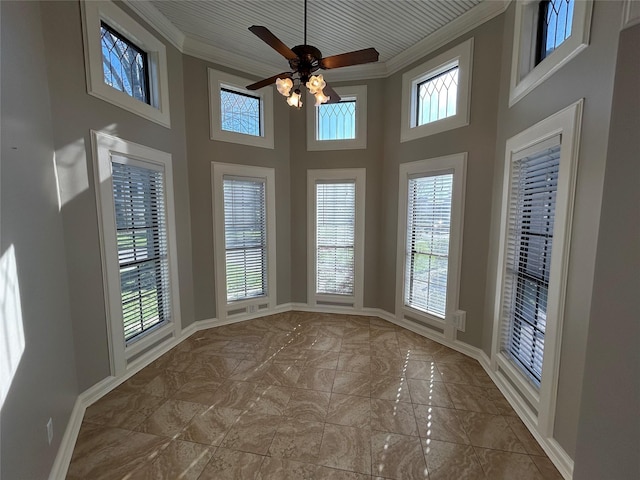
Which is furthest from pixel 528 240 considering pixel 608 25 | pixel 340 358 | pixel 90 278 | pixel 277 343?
pixel 90 278

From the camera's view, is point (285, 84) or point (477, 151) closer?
point (285, 84)

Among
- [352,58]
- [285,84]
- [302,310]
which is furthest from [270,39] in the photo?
[302,310]

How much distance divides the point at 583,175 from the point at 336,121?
10.3 feet

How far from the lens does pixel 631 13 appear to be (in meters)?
0.93

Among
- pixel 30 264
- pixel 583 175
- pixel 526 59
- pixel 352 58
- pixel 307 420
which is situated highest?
pixel 526 59

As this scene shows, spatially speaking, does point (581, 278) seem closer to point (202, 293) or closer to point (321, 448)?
point (321, 448)

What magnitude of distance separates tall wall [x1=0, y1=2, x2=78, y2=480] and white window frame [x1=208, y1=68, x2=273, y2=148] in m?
1.77

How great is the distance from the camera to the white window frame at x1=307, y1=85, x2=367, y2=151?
391cm

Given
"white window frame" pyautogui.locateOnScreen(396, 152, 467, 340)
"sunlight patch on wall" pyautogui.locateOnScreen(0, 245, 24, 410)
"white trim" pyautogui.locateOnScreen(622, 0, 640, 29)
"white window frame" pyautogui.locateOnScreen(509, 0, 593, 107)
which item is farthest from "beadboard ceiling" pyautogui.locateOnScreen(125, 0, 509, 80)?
"sunlight patch on wall" pyautogui.locateOnScreen(0, 245, 24, 410)

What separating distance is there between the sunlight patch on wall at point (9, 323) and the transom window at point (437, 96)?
3.87 meters

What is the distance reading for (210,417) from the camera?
2.14m

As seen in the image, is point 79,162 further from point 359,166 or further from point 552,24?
point 552,24

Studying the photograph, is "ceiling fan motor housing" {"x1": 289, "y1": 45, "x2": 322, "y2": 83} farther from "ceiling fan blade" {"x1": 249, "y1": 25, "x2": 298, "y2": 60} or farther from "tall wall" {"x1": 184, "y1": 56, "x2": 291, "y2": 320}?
"tall wall" {"x1": 184, "y1": 56, "x2": 291, "y2": 320}

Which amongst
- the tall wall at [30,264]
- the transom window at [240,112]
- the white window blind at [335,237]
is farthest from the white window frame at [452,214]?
the tall wall at [30,264]
